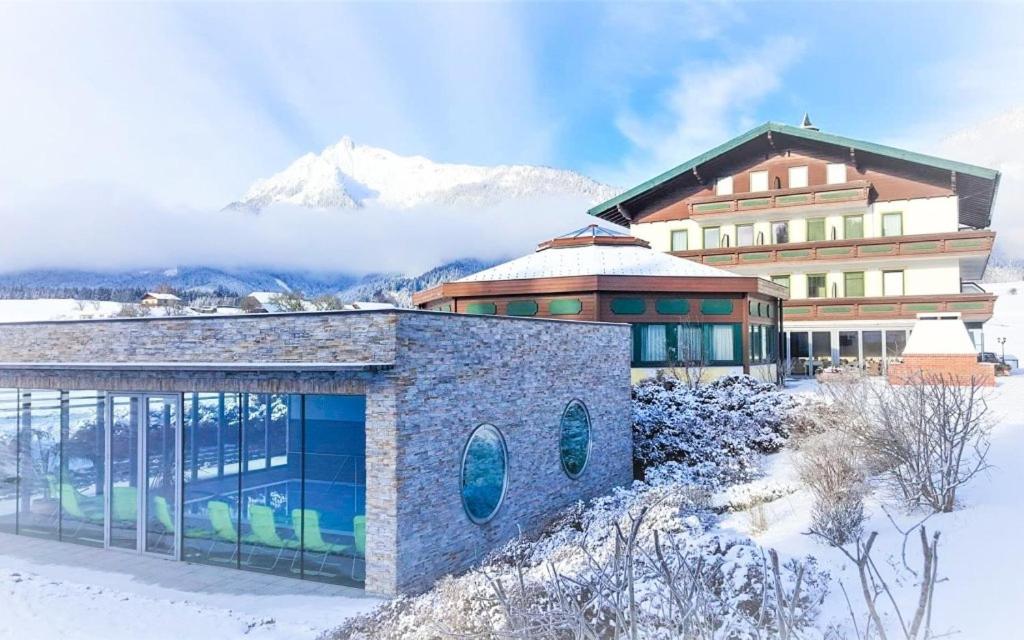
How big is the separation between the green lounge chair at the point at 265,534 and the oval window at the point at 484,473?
2.67 metres

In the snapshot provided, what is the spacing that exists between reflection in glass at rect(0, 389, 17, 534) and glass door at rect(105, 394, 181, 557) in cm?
276

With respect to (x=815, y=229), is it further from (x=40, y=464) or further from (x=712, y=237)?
(x=40, y=464)

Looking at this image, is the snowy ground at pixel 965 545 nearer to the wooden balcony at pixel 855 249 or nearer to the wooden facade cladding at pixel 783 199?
the wooden balcony at pixel 855 249

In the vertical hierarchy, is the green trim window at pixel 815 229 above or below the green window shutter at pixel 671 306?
above

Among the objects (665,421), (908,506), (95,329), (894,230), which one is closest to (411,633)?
(908,506)

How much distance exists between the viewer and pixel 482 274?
79.3ft

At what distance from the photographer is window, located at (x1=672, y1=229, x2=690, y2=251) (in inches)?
1395

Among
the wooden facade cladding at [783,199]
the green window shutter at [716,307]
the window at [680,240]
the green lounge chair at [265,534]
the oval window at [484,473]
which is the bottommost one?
the green lounge chair at [265,534]

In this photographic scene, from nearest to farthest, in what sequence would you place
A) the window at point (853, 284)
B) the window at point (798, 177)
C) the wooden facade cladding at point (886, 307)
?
the wooden facade cladding at point (886, 307) → the window at point (853, 284) → the window at point (798, 177)

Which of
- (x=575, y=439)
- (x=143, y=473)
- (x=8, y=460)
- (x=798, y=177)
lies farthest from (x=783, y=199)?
(x=8, y=460)

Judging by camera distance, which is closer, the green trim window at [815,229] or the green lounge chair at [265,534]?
the green lounge chair at [265,534]

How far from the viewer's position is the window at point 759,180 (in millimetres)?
34062

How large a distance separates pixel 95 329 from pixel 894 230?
102ft

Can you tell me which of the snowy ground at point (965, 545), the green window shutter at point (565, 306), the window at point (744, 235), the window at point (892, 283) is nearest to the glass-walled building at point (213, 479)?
the snowy ground at point (965, 545)
